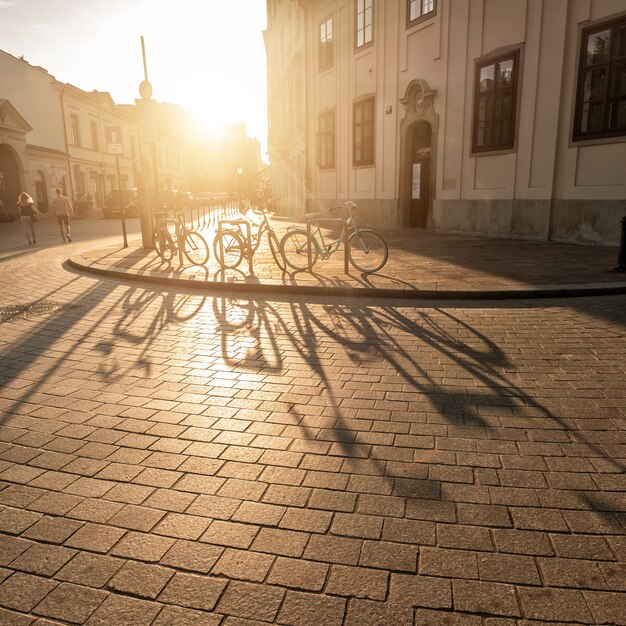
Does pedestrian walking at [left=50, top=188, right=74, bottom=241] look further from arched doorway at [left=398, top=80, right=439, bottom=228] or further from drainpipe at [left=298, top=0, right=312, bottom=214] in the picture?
arched doorway at [left=398, top=80, right=439, bottom=228]

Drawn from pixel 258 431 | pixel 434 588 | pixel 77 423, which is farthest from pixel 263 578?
pixel 77 423

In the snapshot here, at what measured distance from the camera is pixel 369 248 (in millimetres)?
9141

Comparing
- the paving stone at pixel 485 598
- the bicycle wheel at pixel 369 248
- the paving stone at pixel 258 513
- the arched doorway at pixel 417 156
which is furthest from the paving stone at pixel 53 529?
the arched doorway at pixel 417 156

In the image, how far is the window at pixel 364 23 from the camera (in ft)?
61.0

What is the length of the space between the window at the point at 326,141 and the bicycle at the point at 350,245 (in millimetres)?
12887

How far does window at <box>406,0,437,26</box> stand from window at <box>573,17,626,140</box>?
17.7 ft

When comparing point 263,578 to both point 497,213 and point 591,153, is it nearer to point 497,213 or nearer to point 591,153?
point 591,153

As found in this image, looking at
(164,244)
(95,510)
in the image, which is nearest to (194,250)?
(164,244)

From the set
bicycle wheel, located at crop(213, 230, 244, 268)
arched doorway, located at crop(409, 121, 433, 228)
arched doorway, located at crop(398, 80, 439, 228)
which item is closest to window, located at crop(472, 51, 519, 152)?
arched doorway, located at crop(398, 80, 439, 228)

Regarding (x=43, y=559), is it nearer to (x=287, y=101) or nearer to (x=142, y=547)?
(x=142, y=547)

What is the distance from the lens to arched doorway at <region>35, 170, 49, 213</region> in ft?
111

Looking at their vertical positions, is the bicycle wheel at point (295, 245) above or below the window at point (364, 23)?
below

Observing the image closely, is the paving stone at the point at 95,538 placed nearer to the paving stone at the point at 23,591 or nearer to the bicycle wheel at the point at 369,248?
the paving stone at the point at 23,591

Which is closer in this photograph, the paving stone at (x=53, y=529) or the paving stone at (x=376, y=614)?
the paving stone at (x=376, y=614)
